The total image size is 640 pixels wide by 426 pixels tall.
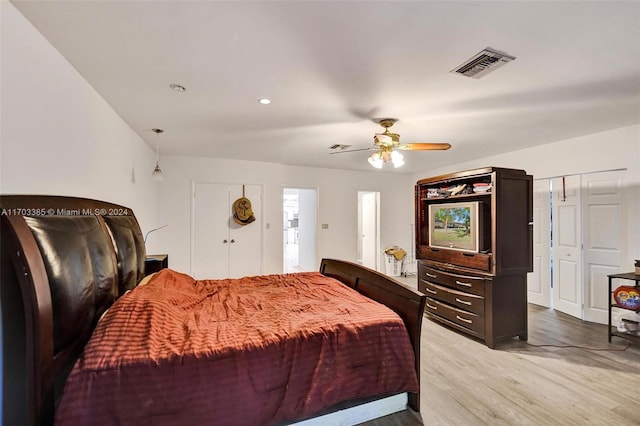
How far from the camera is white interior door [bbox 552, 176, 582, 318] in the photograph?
403cm

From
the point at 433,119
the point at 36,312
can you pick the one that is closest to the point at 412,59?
the point at 433,119

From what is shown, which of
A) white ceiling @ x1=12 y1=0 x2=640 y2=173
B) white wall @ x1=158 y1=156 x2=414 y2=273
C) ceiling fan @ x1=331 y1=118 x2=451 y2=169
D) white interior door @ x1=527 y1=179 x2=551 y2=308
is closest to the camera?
white ceiling @ x1=12 y1=0 x2=640 y2=173

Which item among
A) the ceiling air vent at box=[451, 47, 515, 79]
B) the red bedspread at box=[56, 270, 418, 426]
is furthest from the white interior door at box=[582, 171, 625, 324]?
the red bedspread at box=[56, 270, 418, 426]

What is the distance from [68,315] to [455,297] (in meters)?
3.61

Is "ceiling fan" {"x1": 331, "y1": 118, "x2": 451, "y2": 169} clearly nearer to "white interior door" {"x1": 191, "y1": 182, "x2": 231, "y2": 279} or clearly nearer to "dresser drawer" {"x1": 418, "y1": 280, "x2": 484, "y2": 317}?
"dresser drawer" {"x1": 418, "y1": 280, "x2": 484, "y2": 317}

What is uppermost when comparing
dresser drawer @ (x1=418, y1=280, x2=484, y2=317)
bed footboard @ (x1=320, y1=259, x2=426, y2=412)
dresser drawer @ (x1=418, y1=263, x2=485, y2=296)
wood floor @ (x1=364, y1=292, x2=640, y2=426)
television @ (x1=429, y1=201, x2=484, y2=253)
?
television @ (x1=429, y1=201, x2=484, y2=253)

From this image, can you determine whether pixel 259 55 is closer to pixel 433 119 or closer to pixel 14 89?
pixel 14 89

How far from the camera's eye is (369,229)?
744 centimetres

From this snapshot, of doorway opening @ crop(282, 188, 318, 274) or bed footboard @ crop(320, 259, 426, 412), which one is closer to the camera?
bed footboard @ crop(320, 259, 426, 412)

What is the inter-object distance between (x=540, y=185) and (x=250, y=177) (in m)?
4.90

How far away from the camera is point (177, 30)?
5.52 ft

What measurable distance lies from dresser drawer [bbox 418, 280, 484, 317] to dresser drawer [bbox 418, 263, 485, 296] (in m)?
0.05

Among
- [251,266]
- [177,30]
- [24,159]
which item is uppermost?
[177,30]

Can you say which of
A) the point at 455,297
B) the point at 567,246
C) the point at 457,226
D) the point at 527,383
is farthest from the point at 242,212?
the point at 567,246
